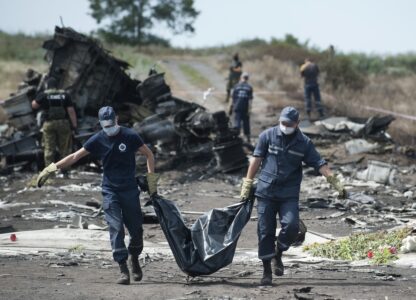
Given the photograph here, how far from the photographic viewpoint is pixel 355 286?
6.94 metres

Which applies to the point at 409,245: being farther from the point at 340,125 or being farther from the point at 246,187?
the point at 340,125

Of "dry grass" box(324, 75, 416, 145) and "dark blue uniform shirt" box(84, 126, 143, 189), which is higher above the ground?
"dark blue uniform shirt" box(84, 126, 143, 189)

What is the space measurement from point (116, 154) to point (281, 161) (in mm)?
1709

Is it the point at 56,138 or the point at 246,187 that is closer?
the point at 246,187

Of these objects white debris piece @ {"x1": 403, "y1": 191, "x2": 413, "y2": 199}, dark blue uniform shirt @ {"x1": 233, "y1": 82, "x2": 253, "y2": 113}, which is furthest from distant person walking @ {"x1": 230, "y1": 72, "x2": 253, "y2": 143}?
white debris piece @ {"x1": 403, "y1": 191, "x2": 413, "y2": 199}

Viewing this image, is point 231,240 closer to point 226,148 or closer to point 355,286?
point 355,286

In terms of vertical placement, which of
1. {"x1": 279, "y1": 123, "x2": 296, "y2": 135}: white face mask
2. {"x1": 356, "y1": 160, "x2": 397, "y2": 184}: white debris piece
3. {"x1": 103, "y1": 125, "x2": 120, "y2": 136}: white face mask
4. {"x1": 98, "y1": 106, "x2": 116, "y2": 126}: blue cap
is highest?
{"x1": 98, "y1": 106, "x2": 116, "y2": 126}: blue cap

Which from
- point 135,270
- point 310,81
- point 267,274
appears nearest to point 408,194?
point 267,274

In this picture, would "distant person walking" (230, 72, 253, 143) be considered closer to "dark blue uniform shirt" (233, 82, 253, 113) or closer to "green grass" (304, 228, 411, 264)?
"dark blue uniform shirt" (233, 82, 253, 113)

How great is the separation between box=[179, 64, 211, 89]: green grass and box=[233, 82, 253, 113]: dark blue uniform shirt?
52.2 feet

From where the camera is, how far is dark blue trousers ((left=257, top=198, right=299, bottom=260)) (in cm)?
730

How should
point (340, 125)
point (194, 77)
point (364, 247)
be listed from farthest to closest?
point (194, 77), point (340, 125), point (364, 247)

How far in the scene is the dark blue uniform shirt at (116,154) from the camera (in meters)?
7.49

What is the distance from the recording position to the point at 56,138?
15.0 metres
